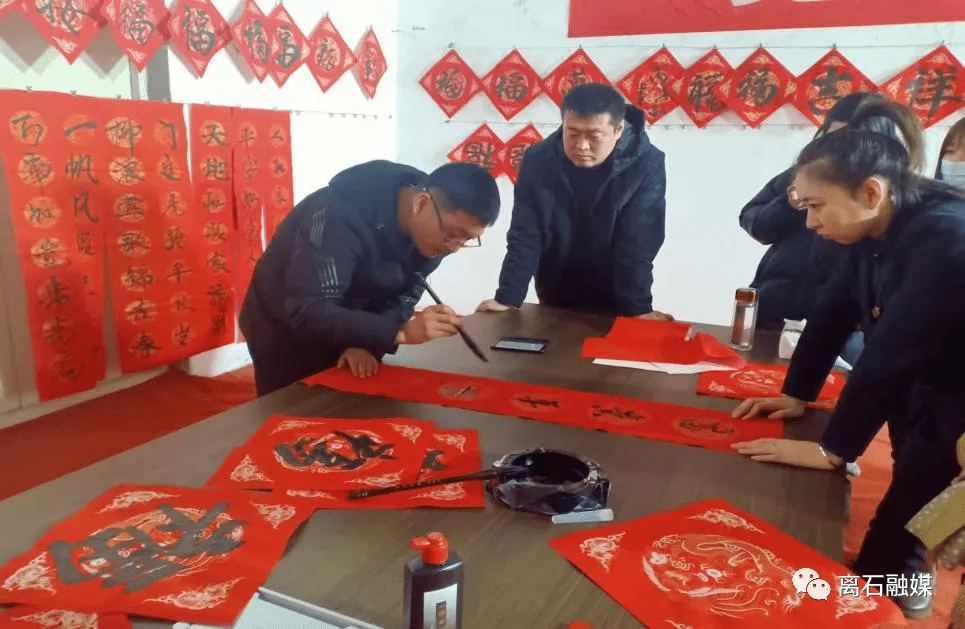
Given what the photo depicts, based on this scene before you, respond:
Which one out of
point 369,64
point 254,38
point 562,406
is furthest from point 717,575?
point 369,64

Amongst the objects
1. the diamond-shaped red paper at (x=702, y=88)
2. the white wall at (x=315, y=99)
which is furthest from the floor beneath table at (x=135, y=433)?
the diamond-shaped red paper at (x=702, y=88)

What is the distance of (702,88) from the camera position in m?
3.45

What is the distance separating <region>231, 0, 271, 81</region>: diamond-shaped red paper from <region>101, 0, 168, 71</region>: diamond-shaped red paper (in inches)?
14.4

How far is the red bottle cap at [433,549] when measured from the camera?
22.0 inches

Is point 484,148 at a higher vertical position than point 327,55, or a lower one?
lower

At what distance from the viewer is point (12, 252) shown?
2408 millimetres

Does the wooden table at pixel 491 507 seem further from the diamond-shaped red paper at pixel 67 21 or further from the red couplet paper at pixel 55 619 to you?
the diamond-shaped red paper at pixel 67 21

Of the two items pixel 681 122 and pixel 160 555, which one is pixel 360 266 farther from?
pixel 681 122

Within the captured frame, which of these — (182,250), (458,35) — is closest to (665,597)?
(182,250)

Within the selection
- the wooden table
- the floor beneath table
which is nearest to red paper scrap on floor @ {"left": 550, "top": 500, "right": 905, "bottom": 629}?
the wooden table

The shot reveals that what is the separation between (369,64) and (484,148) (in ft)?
2.52

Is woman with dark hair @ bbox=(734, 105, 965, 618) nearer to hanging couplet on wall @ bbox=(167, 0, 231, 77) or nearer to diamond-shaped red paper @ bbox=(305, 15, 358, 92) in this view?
hanging couplet on wall @ bbox=(167, 0, 231, 77)

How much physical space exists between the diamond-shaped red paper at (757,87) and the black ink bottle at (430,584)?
332cm

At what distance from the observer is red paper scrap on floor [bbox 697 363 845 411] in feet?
4.37
